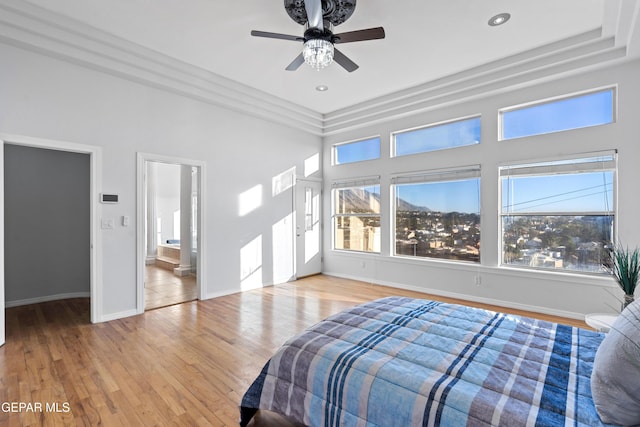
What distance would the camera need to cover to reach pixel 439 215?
494 centimetres

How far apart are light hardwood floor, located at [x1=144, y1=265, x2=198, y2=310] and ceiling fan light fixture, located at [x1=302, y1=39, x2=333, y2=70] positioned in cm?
367

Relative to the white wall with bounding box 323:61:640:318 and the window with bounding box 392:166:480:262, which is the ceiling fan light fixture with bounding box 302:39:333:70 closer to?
the white wall with bounding box 323:61:640:318

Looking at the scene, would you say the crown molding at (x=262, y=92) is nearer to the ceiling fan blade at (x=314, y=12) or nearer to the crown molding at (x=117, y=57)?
the crown molding at (x=117, y=57)

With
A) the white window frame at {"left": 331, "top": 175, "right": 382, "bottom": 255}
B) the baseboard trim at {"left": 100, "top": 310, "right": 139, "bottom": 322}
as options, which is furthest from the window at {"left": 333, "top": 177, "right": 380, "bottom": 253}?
the baseboard trim at {"left": 100, "top": 310, "right": 139, "bottom": 322}

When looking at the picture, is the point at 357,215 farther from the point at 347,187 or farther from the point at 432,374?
the point at 432,374

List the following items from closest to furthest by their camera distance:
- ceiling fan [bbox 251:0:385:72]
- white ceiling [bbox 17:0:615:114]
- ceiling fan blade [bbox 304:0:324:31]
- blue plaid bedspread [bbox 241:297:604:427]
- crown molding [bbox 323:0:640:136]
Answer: blue plaid bedspread [bbox 241:297:604:427]
ceiling fan blade [bbox 304:0:324:31]
ceiling fan [bbox 251:0:385:72]
white ceiling [bbox 17:0:615:114]
crown molding [bbox 323:0:640:136]

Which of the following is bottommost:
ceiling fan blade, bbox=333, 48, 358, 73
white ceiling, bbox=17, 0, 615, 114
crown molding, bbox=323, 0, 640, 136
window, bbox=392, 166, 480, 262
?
window, bbox=392, 166, 480, 262

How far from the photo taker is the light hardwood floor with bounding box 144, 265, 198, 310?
4438 millimetres

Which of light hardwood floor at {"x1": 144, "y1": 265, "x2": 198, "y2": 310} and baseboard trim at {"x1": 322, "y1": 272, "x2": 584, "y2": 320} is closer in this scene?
baseboard trim at {"x1": 322, "y1": 272, "x2": 584, "y2": 320}

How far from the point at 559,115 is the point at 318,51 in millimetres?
3263

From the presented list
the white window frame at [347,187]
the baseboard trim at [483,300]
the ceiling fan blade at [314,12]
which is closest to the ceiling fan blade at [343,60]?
the ceiling fan blade at [314,12]

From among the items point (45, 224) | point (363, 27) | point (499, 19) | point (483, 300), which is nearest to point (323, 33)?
point (363, 27)

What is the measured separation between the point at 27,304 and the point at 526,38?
7.14 meters

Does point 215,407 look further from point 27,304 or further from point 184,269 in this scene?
Answer: point 184,269
